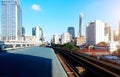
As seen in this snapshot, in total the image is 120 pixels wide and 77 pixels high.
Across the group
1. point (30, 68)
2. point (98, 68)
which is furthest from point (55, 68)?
point (98, 68)

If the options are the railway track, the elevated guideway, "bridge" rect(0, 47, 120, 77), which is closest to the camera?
the elevated guideway

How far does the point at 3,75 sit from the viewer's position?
16875mm

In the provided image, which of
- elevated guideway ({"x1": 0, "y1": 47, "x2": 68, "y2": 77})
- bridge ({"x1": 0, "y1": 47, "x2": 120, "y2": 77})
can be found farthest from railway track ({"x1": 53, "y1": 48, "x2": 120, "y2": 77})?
elevated guideway ({"x1": 0, "y1": 47, "x2": 68, "y2": 77})

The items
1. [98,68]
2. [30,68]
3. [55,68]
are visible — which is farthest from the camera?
[55,68]

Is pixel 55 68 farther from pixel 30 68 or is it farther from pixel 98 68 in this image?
pixel 98 68

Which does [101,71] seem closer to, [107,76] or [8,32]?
[107,76]

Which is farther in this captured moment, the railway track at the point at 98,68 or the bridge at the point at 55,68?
the railway track at the point at 98,68

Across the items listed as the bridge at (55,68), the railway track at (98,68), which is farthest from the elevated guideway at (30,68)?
the railway track at (98,68)

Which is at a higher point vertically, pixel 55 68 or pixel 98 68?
pixel 98 68

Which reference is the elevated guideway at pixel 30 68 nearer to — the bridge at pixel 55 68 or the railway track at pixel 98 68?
the bridge at pixel 55 68

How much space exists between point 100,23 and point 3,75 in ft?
606

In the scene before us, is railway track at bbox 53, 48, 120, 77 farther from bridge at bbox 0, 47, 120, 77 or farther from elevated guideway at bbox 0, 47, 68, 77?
elevated guideway at bbox 0, 47, 68, 77

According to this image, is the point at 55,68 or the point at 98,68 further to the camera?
the point at 55,68

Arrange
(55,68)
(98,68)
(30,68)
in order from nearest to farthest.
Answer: (98,68)
(30,68)
(55,68)
